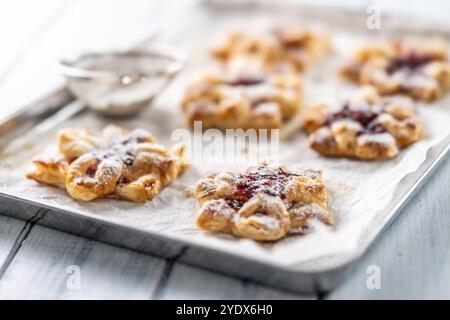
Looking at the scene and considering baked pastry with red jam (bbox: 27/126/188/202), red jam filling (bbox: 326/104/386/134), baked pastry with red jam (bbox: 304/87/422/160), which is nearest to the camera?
baked pastry with red jam (bbox: 27/126/188/202)

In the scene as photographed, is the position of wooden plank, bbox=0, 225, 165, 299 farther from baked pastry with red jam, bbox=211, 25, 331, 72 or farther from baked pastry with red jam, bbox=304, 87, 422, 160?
baked pastry with red jam, bbox=211, 25, 331, 72

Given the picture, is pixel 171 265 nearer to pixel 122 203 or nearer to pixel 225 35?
pixel 122 203

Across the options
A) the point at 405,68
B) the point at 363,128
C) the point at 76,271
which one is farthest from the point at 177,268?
the point at 405,68

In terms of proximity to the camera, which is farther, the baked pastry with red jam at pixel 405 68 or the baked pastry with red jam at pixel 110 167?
the baked pastry with red jam at pixel 405 68

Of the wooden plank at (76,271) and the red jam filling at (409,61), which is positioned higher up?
the red jam filling at (409,61)

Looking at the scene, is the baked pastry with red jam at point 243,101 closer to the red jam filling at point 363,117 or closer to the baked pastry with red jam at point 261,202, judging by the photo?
the red jam filling at point 363,117

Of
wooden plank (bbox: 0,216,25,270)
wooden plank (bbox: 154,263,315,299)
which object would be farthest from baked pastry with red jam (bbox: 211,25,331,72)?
wooden plank (bbox: 154,263,315,299)

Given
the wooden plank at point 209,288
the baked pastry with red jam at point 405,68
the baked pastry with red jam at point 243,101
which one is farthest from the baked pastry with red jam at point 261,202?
the baked pastry with red jam at point 405,68
